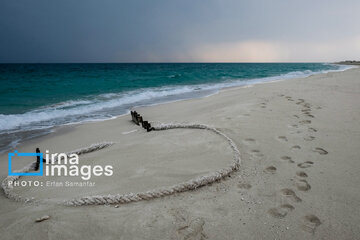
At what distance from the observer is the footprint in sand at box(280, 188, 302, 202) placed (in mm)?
2488

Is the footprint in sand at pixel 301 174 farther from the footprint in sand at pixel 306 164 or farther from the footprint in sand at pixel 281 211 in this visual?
the footprint in sand at pixel 281 211

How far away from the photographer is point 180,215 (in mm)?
2314

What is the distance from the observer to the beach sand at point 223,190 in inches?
84.1

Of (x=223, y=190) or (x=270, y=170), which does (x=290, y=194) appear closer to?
(x=270, y=170)

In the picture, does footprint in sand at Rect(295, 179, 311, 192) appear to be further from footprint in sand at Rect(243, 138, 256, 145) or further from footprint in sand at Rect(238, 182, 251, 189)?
footprint in sand at Rect(243, 138, 256, 145)

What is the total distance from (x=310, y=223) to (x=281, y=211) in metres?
Answer: 0.27

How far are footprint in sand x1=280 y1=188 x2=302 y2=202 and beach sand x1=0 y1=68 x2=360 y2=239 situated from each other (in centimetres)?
1

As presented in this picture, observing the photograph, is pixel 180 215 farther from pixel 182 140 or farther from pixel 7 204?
pixel 7 204

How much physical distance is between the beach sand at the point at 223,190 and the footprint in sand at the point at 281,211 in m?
0.01

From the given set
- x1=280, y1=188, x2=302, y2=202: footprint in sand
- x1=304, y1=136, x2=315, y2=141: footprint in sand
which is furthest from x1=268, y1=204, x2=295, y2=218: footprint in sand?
x1=304, y1=136, x2=315, y2=141: footprint in sand

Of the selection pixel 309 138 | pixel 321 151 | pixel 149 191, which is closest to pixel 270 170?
pixel 321 151

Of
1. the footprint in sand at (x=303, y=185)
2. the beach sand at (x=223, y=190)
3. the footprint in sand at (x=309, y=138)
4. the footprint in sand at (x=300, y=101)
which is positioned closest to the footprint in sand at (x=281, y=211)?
the beach sand at (x=223, y=190)

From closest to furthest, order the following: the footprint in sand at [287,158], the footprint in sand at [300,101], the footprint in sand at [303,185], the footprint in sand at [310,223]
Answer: the footprint in sand at [310,223] < the footprint in sand at [303,185] < the footprint in sand at [287,158] < the footprint in sand at [300,101]

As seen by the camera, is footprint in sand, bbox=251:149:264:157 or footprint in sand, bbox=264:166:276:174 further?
footprint in sand, bbox=251:149:264:157
